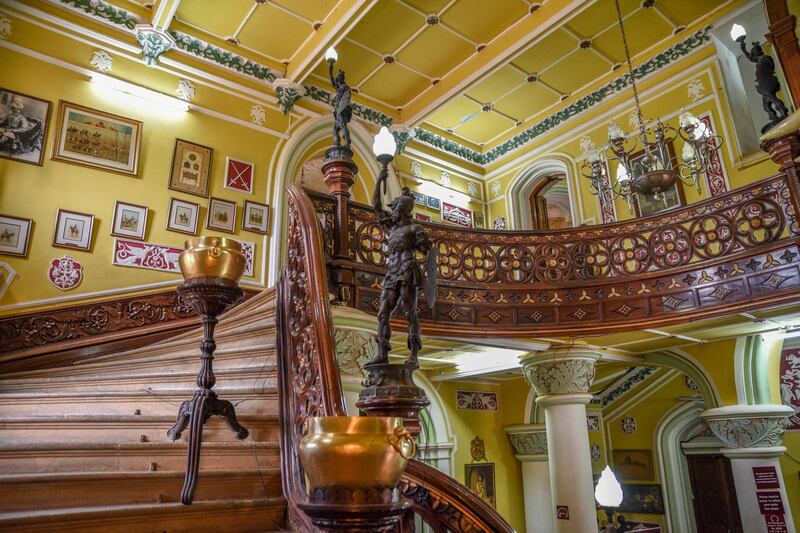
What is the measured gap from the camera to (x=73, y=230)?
19.0ft

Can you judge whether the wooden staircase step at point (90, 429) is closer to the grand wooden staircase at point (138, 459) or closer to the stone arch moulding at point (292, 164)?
the grand wooden staircase at point (138, 459)

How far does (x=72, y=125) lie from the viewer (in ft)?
19.9

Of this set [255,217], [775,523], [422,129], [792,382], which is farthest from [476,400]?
[255,217]

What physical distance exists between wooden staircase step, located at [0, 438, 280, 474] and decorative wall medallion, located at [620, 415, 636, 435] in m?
9.12

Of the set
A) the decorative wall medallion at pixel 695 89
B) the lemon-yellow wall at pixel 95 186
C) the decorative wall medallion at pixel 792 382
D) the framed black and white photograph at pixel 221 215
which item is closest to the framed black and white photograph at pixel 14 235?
the lemon-yellow wall at pixel 95 186

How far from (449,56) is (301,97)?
7.51 feet

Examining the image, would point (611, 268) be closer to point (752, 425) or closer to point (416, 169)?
point (752, 425)

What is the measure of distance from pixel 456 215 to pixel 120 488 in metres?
8.14

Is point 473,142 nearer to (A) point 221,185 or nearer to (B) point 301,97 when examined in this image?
(B) point 301,97

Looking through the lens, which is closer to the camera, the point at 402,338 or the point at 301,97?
the point at 402,338

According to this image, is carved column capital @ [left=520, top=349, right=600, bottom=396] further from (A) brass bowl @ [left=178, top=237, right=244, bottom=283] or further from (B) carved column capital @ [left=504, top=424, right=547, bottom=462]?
(A) brass bowl @ [left=178, top=237, right=244, bottom=283]

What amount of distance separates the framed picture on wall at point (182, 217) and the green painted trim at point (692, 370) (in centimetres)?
622

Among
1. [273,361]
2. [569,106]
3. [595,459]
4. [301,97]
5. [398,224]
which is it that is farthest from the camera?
[595,459]

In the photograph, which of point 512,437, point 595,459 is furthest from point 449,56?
point 595,459
